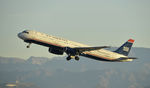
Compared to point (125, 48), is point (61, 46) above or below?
above

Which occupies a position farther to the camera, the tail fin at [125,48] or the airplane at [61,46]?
the tail fin at [125,48]

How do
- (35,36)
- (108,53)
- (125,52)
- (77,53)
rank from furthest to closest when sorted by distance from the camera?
(125,52) → (108,53) → (77,53) → (35,36)

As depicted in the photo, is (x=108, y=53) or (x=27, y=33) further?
(x=108, y=53)

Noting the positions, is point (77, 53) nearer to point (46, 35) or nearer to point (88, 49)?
point (88, 49)

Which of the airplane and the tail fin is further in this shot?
the tail fin

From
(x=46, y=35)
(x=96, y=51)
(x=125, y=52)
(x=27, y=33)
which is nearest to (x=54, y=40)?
(x=46, y=35)

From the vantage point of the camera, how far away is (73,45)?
8669 centimetres

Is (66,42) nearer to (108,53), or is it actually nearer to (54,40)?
(54,40)

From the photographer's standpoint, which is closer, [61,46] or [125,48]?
[61,46]

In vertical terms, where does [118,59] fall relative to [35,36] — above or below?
below

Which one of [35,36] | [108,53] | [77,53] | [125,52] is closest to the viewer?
[35,36]

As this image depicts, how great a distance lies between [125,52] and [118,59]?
25.9 ft

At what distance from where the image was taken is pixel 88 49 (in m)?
85.1

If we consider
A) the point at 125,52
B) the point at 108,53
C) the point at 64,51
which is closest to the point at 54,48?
the point at 64,51
